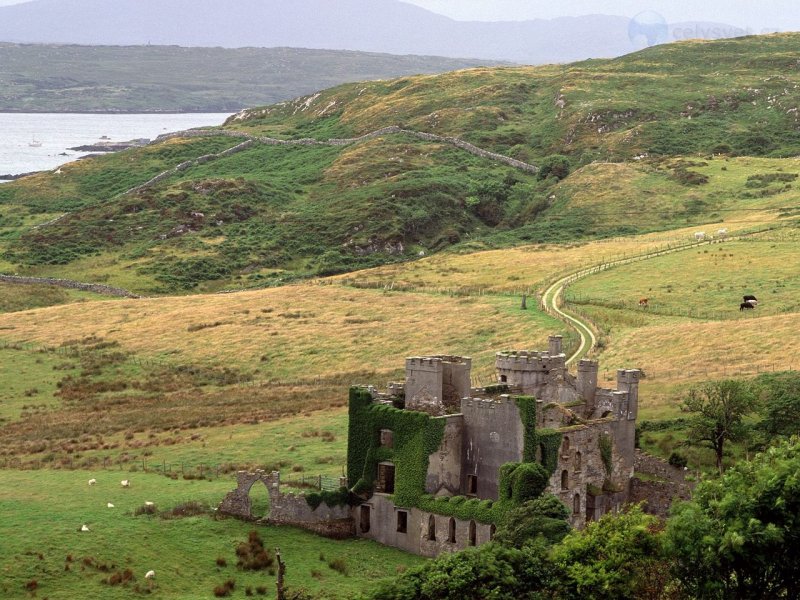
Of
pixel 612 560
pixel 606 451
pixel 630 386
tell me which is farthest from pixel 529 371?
pixel 612 560

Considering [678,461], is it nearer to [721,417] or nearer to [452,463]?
[721,417]

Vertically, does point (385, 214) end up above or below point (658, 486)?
above

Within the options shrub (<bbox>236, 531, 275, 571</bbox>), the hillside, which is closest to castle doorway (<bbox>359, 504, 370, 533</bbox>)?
shrub (<bbox>236, 531, 275, 571</bbox>)

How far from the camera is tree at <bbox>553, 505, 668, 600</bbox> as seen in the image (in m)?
43.0

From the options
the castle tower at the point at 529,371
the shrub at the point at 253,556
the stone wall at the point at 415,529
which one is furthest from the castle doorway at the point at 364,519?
the castle tower at the point at 529,371

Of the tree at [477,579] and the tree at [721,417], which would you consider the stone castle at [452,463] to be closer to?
the tree at [721,417]

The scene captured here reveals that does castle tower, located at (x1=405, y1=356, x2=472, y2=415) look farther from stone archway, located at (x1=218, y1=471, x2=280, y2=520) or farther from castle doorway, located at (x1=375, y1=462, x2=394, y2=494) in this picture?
stone archway, located at (x1=218, y1=471, x2=280, y2=520)

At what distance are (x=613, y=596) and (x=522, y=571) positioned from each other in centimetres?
304

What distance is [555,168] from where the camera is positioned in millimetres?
190375

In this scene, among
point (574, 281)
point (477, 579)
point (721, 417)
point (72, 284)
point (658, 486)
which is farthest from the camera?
point (72, 284)

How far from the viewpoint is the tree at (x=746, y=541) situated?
39000 mm

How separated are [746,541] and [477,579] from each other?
28.6ft

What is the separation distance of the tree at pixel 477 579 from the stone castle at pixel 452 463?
8.52 m

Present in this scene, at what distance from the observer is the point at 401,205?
177250 millimetres
